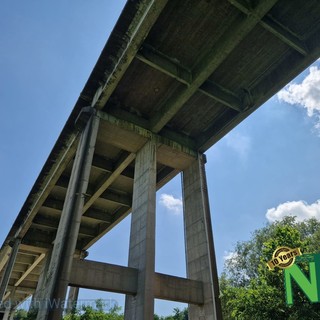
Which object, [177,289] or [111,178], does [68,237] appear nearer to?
[177,289]

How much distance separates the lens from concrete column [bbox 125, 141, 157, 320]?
15.5 metres

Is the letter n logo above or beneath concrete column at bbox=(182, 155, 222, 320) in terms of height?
beneath

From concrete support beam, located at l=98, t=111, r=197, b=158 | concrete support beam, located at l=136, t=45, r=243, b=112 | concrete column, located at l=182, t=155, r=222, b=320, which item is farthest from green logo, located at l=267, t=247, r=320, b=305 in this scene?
concrete support beam, located at l=98, t=111, r=197, b=158

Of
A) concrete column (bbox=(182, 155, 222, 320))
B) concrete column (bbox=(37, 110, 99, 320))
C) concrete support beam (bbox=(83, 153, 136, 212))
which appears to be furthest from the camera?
concrete support beam (bbox=(83, 153, 136, 212))

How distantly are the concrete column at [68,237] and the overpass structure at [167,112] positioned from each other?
5cm

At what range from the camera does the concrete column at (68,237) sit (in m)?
13.1

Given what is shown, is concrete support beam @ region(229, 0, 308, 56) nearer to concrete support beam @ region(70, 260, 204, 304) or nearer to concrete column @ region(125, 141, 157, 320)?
concrete column @ region(125, 141, 157, 320)

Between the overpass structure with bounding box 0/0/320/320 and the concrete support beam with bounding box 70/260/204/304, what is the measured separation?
51 millimetres

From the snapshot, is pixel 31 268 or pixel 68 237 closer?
pixel 68 237

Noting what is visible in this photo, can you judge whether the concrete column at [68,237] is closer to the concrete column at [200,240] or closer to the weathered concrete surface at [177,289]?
the weathered concrete surface at [177,289]

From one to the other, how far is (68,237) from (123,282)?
12.3 ft

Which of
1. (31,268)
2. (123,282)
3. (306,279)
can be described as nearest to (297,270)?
(306,279)

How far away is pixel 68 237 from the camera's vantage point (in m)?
14.9

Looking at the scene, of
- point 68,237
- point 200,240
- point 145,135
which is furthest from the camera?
point 145,135
